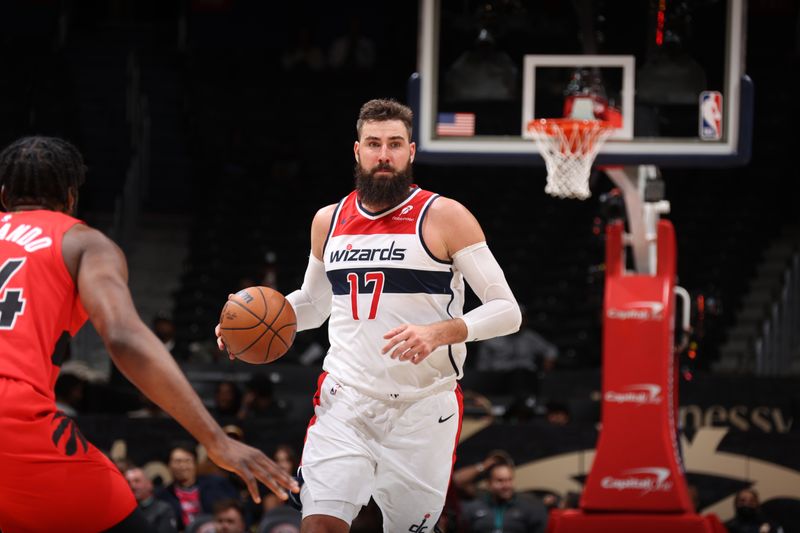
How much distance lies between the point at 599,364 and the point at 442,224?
10.2 meters

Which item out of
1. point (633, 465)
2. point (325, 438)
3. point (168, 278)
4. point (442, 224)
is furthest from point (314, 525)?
point (168, 278)

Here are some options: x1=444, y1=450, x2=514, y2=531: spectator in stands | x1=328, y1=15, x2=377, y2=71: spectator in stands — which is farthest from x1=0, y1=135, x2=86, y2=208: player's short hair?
x1=328, y1=15, x2=377, y2=71: spectator in stands

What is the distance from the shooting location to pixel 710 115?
8.82m

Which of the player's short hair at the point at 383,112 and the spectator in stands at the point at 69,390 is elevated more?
the player's short hair at the point at 383,112

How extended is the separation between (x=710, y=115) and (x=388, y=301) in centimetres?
423

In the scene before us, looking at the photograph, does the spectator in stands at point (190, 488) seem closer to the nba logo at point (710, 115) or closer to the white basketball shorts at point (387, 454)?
the nba logo at point (710, 115)

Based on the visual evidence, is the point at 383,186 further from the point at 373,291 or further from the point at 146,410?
the point at 146,410

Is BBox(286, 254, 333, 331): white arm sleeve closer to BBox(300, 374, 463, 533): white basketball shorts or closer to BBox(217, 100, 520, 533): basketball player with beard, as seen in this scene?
BBox(217, 100, 520, 533): basketball player with beard

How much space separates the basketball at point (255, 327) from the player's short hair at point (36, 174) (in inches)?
46.5

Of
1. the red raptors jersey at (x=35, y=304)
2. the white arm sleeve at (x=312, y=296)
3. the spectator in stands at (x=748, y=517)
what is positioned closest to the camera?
the red raptors jersey at (x=35, y=304)


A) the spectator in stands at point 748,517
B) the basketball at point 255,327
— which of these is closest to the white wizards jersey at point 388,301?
the basketball at point 255,327

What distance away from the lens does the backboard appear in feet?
28.8

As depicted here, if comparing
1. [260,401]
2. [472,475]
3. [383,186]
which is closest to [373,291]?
[383,186]

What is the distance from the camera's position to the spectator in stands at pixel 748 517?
1068cm
